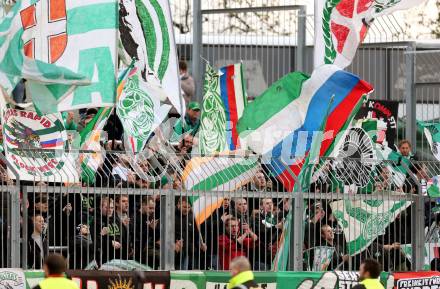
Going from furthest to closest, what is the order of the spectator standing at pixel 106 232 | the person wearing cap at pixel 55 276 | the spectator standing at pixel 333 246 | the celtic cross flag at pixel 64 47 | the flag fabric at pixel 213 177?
the spectator standing at pixel 333 246 < the flag fabric at pixel 213 177 < the spectator standing at pixel 106 232 < the celtic cross flag at pixel 64 47 < the person wearing cap at pixel 55 276

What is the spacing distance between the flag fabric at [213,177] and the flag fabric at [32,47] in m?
2.04

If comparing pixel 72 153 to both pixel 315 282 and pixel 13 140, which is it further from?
pixel 315 282

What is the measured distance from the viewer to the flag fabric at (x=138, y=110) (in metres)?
19.8

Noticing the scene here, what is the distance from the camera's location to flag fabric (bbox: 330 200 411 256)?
2020cm

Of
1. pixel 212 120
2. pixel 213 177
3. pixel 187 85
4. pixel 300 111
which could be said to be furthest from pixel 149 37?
pixel 187 85

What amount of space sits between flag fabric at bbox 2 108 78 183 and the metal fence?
0.03m

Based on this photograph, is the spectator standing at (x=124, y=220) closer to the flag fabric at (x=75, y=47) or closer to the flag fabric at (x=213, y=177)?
the flag fabric at (x=213, y=177)

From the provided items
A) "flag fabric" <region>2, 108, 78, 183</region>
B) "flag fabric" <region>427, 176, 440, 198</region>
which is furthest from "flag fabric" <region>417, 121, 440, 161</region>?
"flag fabric" <region>2, 108, 78, 183</region>

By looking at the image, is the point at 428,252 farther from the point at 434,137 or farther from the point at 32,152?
the point at 32,152

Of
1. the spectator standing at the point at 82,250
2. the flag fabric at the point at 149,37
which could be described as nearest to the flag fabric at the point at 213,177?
the flag fabric at the point at 149,37

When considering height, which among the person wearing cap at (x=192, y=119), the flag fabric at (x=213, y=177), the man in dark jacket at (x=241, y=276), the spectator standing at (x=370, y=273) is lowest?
the spectator standing at (x=370, y=273)

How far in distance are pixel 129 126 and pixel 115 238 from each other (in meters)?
1.54

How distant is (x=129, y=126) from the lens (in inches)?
778

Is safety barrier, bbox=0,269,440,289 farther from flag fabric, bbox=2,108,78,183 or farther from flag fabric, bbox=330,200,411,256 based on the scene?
flag fabric, bbox=2,108,78,183
